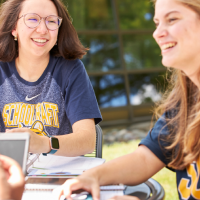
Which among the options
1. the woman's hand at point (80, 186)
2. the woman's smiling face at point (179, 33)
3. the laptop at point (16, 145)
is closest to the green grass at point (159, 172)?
the woman's hand at point (80, 186)

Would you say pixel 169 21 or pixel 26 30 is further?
pixel 26 30

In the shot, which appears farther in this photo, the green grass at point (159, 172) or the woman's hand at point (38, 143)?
the green grass at point (159, 172)

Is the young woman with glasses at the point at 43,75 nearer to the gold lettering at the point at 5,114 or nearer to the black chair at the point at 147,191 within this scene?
the gold lettering at the point at 5,114

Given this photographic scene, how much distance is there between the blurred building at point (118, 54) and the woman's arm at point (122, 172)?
15.9 feet

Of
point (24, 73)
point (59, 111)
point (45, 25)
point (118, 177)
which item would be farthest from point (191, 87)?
point (24, 73)

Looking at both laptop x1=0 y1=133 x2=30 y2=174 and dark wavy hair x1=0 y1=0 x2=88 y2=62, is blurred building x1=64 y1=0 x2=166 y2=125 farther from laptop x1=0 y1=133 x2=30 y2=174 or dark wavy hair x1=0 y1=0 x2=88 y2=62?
laptop x1=0 y1=133 x2=30 y2=174

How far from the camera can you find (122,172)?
1.12 metres

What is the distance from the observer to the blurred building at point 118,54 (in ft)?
20.3

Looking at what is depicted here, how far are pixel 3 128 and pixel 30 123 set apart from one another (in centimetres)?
23

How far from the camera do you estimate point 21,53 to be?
1.85 metres

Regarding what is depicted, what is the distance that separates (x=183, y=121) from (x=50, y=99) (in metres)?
0.91

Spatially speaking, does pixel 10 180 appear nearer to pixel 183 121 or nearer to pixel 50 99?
pixel 183 121

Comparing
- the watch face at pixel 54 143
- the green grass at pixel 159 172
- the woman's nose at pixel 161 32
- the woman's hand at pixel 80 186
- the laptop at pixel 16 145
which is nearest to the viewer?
the laptop at pixel 16 145

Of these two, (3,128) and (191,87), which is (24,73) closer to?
(3,128)
